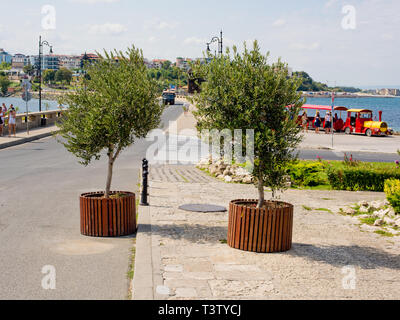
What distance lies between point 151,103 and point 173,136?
2490cm

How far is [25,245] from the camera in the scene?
8.73 m

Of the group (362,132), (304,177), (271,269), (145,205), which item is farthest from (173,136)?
(271,269)

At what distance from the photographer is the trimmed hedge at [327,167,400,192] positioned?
50.2 feet

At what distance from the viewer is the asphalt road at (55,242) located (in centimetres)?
662

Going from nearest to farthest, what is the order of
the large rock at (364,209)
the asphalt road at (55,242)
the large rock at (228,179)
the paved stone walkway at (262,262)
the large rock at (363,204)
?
1. the paved stone walkway at (262,262)
2. the asphalt road at (55,242)
3. the large rock at (364,209)
4. the large rock at (363,204)
5. the large rock at (228,179)

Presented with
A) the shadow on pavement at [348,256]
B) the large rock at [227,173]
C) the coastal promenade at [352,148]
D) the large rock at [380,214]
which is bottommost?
the shadow on pavement at [348,256]

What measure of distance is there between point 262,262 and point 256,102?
2.53 m

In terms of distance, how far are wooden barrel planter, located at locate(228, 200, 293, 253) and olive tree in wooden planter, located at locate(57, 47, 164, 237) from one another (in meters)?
2.42

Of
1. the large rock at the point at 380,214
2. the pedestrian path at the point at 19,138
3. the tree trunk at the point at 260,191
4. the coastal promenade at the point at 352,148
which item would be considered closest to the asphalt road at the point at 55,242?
the tree trunk at the point at 260,191

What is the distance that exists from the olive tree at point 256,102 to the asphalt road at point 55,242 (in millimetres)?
2786

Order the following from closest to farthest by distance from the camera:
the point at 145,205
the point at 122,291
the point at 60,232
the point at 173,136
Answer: the point at 122,291 → the point at 60,232 → the point at 145,205 → the point at 173,136

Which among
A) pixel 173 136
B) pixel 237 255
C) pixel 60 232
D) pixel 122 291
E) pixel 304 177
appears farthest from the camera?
pixel 173 136

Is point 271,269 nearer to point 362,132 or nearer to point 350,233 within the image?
point 350,233

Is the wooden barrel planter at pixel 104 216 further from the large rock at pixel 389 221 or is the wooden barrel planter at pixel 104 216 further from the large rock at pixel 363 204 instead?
the large rock at pixel 363 204
